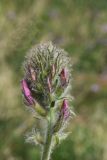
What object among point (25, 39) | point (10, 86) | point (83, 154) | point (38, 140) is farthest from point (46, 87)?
point (10, 86)

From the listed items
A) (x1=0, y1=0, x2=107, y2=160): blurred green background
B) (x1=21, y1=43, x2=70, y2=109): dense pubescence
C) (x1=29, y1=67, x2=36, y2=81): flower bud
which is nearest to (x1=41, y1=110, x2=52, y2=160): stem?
(x1=21, y1=43, x2=70, y2=109): dense pubescence

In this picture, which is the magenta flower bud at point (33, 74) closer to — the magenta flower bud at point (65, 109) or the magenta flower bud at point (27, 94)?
the magenta flower bud at point (27, 94)

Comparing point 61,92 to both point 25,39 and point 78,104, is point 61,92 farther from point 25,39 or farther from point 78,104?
point 78,104

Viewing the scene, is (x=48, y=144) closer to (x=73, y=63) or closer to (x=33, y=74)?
(x=33, y=74)

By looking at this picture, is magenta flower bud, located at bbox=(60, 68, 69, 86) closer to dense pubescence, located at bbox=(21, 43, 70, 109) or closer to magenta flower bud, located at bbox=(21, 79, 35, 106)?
dense pubescence, located at bbox=(21, 43, 70, 109)

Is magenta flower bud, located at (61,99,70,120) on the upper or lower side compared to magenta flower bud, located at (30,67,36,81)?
lower

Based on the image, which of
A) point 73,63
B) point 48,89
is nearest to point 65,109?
point 48,89
